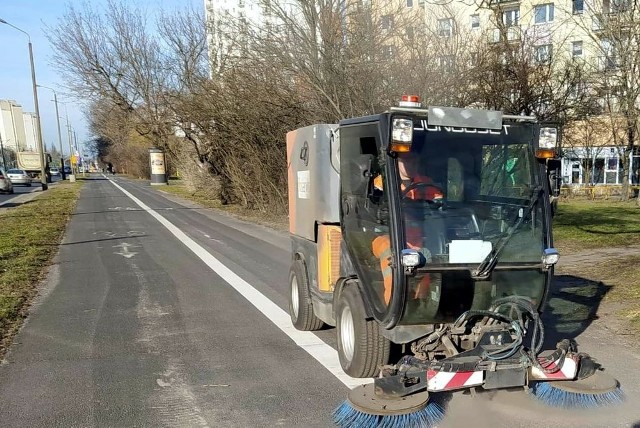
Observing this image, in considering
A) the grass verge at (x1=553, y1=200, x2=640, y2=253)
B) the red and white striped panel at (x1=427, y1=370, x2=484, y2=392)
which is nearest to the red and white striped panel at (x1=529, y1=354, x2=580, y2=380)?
the red and white striped panel at (x1=427, y1=370, x2=484, y2=392)

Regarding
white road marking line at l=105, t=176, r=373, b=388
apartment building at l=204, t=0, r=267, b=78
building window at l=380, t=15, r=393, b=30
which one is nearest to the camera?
white road marking line at l=105, t=176, r=373, b=388

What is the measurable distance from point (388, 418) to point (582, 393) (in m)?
1.55

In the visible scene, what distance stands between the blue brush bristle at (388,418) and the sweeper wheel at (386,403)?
2.0 inches

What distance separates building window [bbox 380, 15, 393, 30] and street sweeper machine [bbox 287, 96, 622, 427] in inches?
481

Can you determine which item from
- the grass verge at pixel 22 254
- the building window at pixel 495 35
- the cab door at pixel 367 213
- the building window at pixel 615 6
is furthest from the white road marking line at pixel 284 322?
the building window at pixel 615 6

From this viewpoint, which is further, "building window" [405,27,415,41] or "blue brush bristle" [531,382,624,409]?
"building window" [405,27,415,41]

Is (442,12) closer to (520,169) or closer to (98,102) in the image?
(520,169)

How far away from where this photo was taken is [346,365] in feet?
14.8

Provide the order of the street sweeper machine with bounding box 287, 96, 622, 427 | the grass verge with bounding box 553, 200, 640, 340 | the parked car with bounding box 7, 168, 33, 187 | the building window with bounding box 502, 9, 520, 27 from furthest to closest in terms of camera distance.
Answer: the parked car with bounding box 7, 168, 33, 187, the building window with bounding box 502, 9, 520, 27, the grass verge with bounding box 553, 200, 640, 340, the street sweeper machine with bounding box 287, 96, 622, 427

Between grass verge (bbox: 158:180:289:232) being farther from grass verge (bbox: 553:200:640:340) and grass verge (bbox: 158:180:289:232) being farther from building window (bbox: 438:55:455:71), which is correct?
grass verge (bbox: 553:200:640:340)

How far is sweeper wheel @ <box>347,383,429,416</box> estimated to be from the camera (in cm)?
339

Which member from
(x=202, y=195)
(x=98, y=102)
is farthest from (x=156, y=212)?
(x=98, y=102)

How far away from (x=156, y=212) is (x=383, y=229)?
18880 mm

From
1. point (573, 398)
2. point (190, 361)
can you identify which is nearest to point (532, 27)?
point (573, 398)
